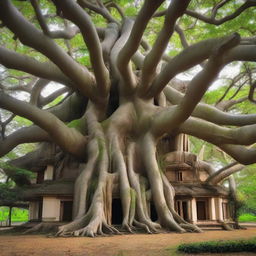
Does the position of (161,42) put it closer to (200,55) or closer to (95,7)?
(200,55)

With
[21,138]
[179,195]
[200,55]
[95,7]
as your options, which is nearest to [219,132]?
[200,55]

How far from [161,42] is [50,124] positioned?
4758 millimetres

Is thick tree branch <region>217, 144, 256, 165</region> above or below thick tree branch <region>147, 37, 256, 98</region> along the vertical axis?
below

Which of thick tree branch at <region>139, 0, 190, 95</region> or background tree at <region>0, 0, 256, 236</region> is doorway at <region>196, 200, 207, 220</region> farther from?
thick tree branch at <region>139, 0, 190, 95</region>

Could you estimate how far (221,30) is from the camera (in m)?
13.9

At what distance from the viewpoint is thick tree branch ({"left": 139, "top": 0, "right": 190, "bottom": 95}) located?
8.04m

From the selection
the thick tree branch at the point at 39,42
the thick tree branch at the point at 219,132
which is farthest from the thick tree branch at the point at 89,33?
the thick tree branch at the point at 219,132

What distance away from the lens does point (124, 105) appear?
1452 centimetres

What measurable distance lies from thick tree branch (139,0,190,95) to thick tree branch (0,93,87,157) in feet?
12.1

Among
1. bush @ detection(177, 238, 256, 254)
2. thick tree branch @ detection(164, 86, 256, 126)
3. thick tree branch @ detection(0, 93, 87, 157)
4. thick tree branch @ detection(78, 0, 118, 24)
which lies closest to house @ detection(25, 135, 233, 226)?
thick tree branch @ detection(0, 93, 87, 157)

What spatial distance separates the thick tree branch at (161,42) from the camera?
26.4 feet

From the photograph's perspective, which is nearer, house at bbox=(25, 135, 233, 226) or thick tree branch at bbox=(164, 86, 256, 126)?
thick tree branch at bbox=(164, 86, 256, 126)

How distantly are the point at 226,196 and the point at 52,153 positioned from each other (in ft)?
32.7

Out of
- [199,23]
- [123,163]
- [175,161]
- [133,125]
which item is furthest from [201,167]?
[199,23]
